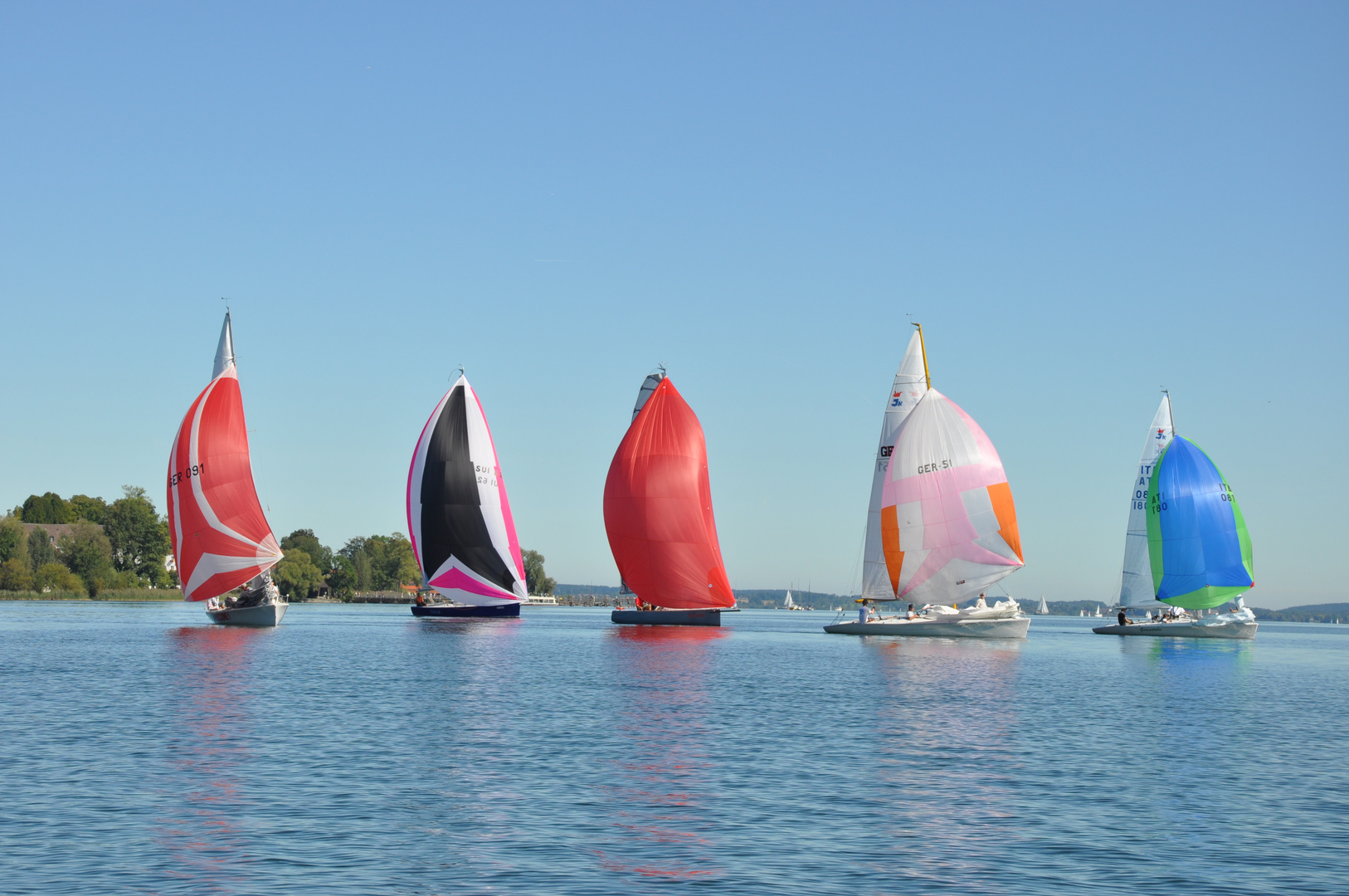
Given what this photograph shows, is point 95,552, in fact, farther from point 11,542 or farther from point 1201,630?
point 1201,630

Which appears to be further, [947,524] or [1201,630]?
[1201,630]

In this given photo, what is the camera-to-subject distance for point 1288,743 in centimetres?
3112

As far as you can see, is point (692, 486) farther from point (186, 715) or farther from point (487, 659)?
point (186, 715)

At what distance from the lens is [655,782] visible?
76.3ft

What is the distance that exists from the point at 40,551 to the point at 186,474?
103m

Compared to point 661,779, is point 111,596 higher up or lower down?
higher up

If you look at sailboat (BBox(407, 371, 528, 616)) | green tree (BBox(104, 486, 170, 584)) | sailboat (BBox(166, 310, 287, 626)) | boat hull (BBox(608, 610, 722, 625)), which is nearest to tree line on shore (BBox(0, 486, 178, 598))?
green tree (BBox(104, 486, 170, 584))

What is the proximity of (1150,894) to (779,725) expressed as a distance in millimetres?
16496

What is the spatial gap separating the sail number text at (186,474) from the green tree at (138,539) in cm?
10448

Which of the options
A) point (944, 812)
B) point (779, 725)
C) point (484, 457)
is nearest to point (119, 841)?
A: point (944, 812)

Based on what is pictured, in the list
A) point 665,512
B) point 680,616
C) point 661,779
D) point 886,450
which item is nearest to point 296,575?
point 680,616

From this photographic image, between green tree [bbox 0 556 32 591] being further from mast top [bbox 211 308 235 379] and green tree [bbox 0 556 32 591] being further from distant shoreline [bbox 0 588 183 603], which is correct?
mast top [bbox 211 308 235 379]

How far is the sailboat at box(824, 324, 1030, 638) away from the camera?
63.8m

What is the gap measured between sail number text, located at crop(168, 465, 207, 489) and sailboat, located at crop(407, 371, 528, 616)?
2045cm
